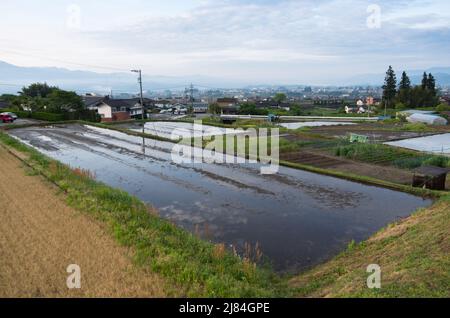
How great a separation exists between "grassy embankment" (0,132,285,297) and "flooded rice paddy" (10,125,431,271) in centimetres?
106

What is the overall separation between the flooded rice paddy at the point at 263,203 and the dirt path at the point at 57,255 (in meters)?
2.64

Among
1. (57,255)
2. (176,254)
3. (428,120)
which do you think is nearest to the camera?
(176,254)

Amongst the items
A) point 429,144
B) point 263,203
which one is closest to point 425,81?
point 429,144

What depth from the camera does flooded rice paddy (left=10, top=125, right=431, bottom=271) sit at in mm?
8617

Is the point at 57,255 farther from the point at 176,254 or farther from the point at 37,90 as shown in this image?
the point at 37,90

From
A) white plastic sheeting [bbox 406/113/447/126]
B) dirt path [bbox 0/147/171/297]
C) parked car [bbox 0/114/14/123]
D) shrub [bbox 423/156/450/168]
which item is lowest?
dirt path [bbox 0/147/171/297]

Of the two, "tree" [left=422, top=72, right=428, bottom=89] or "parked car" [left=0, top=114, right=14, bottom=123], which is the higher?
"tree" [left=422, top=72, right=428, bottom=89]

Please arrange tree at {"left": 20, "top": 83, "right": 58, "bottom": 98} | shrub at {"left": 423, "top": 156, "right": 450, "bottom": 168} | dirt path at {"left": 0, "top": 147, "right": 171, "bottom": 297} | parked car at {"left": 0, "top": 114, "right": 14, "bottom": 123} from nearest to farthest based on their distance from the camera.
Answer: dirt path at {"left": 0, "top": 147, "right": 171, "bottom": 297} → shrub at {"left": 423, "top": 156, "right": 450, "bottom": 168} → parked car at {"left": 0, "top": 114, "right": 14, "bottom": 123} → tree at {"left": 20, "top": 83, "right": 58, "bottom": 98}

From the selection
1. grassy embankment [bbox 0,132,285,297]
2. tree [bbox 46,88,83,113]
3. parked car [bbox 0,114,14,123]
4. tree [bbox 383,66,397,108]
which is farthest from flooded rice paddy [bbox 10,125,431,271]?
tree [bbox 383,66,397,108]

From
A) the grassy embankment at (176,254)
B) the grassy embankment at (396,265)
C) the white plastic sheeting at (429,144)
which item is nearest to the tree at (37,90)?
the white plastic sheeting at (429,144)

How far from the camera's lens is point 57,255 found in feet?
22.9

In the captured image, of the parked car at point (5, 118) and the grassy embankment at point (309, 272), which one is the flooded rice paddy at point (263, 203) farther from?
the parked car at point (5, 118)

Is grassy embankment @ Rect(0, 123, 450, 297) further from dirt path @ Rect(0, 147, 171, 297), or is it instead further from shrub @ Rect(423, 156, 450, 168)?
shrub @ Rect(423, 156, 450, 168)

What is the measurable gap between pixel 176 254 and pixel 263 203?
533cm
